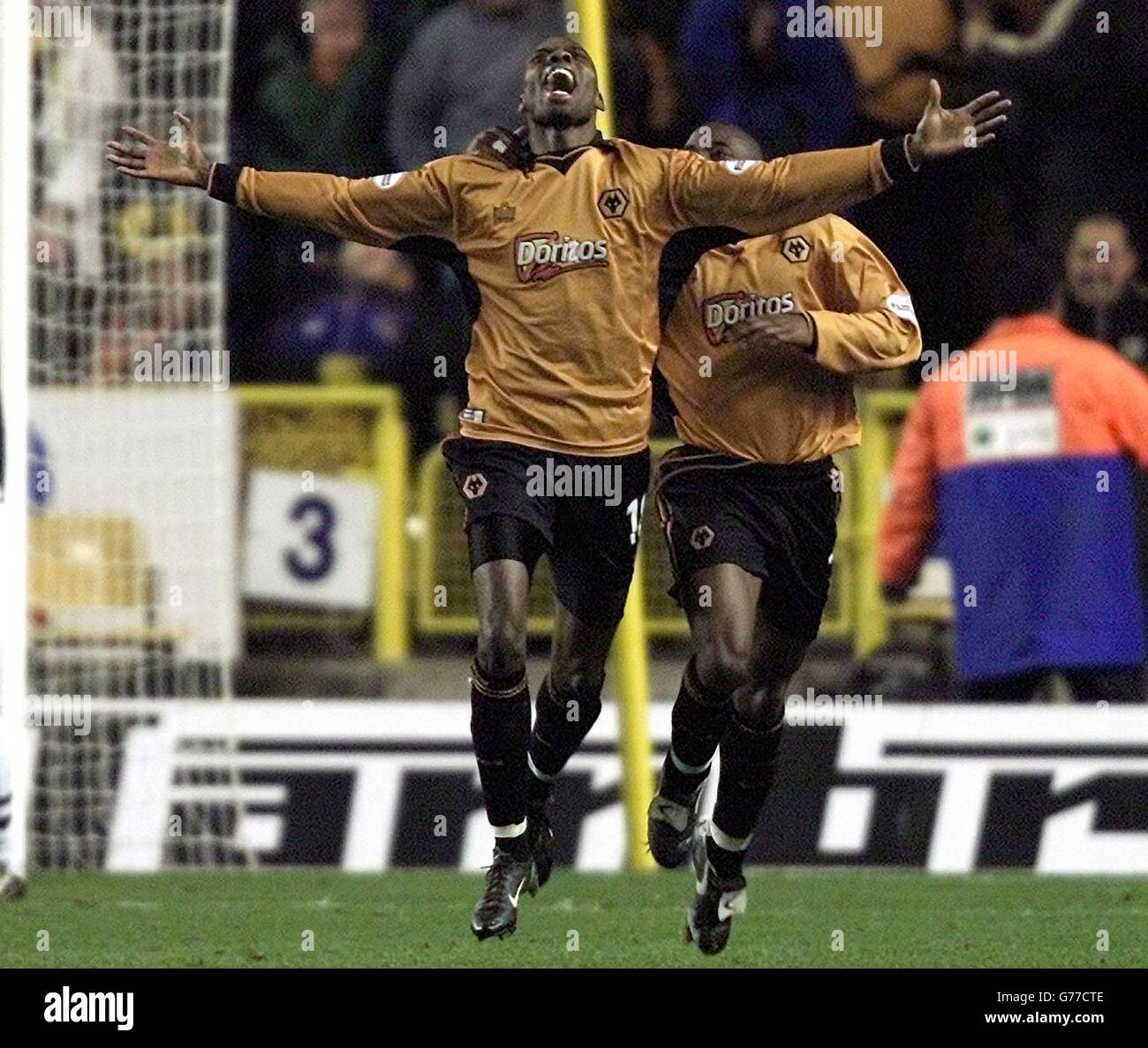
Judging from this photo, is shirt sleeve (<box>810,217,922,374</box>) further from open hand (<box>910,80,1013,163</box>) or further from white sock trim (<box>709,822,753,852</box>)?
white sock trim (<box>709,822,753,852</box>)

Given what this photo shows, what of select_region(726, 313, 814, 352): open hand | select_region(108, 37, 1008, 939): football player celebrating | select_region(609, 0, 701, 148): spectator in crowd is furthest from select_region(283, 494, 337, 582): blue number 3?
select_region(726, 313, 814, 352): open hand

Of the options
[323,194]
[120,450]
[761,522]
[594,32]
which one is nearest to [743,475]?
[761,522]

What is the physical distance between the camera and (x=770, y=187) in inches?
365

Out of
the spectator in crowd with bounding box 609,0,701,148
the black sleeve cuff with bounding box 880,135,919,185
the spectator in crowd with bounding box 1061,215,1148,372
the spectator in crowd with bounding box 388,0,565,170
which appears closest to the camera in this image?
the black sleeve cuff with bounding box 880,135,919,185

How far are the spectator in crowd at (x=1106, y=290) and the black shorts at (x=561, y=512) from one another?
13.8 ft

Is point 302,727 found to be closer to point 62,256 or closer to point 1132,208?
point 62,256

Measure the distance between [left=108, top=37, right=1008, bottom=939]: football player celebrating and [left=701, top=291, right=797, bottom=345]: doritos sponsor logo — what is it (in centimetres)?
31

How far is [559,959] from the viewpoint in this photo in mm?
9836

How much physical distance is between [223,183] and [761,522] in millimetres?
1883

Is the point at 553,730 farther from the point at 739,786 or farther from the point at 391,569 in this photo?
the point at 391,569

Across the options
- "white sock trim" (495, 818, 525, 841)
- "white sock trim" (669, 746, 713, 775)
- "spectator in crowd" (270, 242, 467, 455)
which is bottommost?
"white sock trim" (495, 818, 525, 841)

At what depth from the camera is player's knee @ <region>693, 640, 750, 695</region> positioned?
9.68 metres
